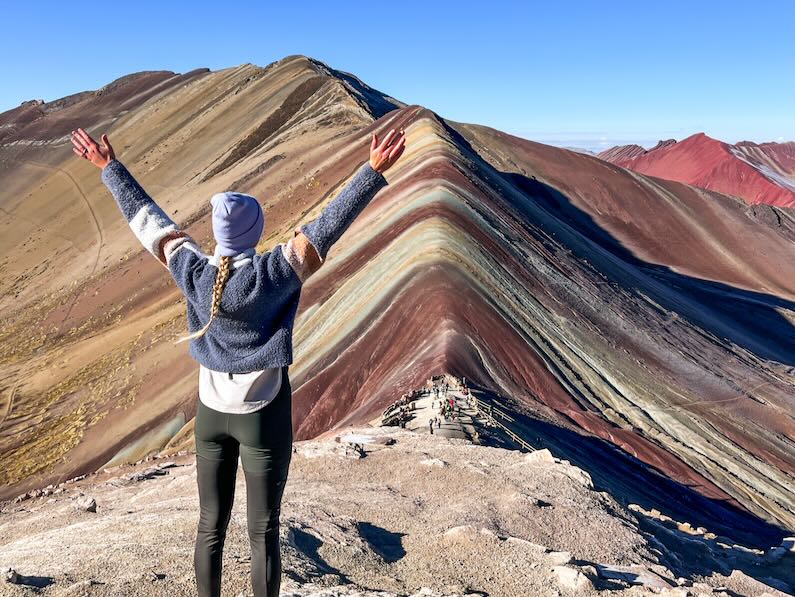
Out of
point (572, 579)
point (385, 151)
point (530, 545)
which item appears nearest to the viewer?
point (385, 151)

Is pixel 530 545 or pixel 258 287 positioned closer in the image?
pixel 258 287

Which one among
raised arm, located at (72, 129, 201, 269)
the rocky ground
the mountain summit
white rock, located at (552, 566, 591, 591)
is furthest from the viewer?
the mountain summit

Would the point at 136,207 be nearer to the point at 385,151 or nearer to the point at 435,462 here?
the point at 385,151

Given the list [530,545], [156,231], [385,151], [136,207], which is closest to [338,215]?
[385,151]

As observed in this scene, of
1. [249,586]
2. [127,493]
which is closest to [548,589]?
[249,586]

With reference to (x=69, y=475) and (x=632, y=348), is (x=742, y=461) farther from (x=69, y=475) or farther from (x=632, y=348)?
(x=69, y=475)

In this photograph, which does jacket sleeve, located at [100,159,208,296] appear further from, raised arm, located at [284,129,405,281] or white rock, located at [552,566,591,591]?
white rock, located at [552,566,591,591]

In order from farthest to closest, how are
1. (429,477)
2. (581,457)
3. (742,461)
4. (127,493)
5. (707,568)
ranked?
1. (742,461)
2. (581,457)
3. (127,493)
4. (429,477)
5. (707,568)

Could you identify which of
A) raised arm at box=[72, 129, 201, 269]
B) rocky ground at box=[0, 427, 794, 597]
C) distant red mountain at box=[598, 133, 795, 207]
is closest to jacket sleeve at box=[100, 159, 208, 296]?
raised arm at box=[72, 129, 201, 269]
